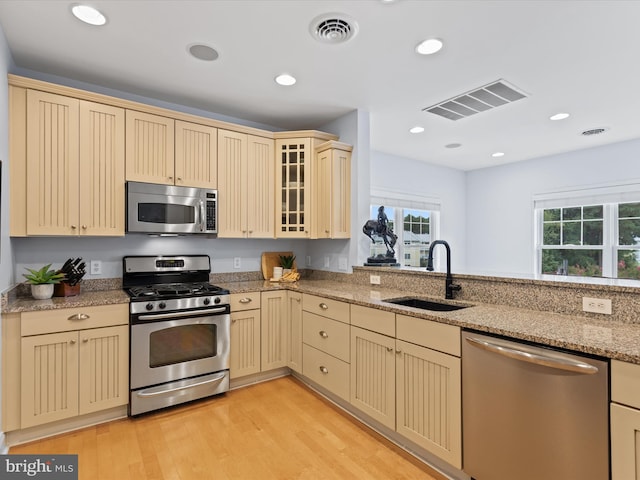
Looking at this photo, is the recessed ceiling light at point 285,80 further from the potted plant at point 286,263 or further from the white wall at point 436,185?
the white wall at point 436,185

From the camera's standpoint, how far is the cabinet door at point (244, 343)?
298cm

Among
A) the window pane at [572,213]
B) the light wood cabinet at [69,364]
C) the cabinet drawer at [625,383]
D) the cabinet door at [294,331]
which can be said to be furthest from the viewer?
the window pane at [572,213]

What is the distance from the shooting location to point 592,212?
195 inches

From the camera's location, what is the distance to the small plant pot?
240cm

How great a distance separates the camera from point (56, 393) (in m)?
2.25

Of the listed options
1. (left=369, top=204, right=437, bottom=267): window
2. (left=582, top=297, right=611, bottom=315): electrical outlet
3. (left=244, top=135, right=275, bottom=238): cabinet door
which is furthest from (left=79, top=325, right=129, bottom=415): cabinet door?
(left=369, top=204, right=437, bottom=267): window

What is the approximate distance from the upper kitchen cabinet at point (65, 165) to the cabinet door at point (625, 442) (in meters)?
3.13

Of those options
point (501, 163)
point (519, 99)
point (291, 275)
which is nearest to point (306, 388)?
point (291, 275)

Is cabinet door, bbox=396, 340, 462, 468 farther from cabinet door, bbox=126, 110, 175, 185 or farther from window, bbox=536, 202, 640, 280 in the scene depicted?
window, bbox=536, 202, 640, 280

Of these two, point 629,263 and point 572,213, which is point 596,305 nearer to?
point 629,263

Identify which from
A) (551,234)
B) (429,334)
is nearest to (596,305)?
(429,334)

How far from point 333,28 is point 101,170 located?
6.55 ft

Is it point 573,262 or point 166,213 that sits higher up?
point 166,213

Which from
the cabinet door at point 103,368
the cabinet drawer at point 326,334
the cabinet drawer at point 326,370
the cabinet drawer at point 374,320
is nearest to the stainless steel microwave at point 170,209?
the cabinet door at point 103,368
